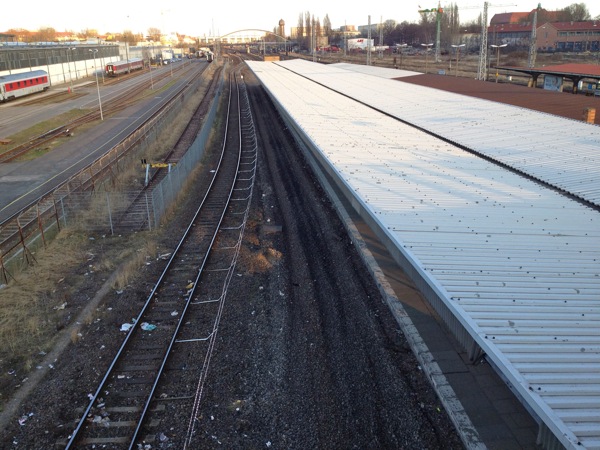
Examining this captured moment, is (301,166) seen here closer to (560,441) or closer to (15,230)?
(15,230)

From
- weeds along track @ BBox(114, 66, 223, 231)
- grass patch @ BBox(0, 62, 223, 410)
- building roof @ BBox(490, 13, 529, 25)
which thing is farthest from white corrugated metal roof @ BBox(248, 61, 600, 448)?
building roof @ BBox(490, 13, 529, 25)

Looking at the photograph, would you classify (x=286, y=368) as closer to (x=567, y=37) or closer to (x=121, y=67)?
(x=121, y=67)

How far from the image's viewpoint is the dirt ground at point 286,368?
8.77 metres

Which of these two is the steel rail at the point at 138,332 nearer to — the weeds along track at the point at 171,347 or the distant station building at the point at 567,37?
the weeds along track at the point at 171,347

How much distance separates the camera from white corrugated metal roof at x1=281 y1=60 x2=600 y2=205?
1642 cm

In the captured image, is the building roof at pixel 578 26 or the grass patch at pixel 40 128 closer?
the grass patch at pixel 40 128

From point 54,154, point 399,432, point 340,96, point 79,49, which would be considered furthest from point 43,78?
point 399,432

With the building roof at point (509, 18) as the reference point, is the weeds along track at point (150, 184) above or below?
below

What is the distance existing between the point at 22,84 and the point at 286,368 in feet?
211

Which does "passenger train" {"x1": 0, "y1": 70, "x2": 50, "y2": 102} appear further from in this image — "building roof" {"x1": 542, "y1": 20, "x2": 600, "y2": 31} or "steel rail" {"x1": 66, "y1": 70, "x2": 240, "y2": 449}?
"building roof" {"x1": 542, "y1": 20, "x2": 600, "y2": 31}

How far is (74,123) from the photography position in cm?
4497

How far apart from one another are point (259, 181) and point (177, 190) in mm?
4356

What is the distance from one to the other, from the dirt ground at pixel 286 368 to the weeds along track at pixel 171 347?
30 cm

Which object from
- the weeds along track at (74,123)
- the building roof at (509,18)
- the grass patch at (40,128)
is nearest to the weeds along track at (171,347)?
the weeds along track at (74,123)
